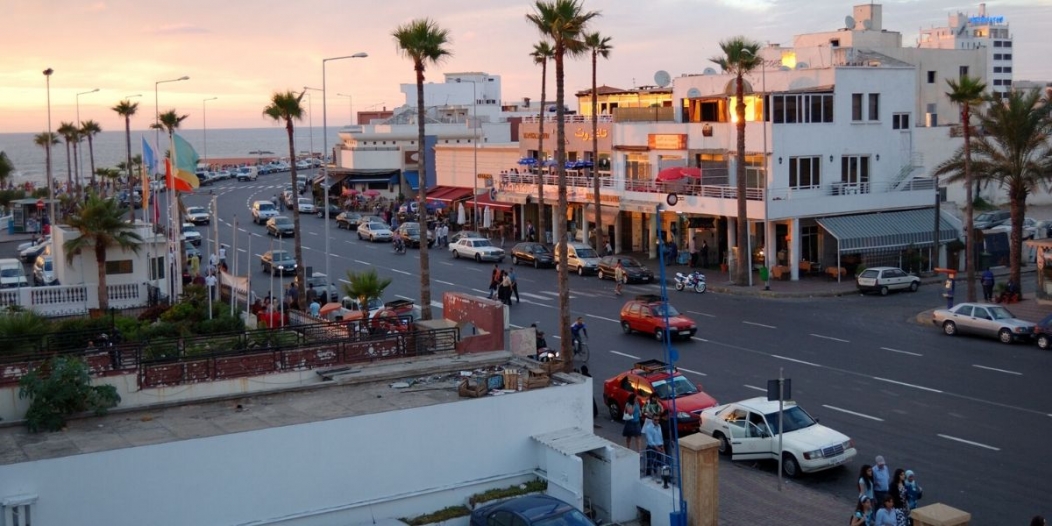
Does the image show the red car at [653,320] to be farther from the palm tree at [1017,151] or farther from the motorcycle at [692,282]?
the palm tree at [1017,151]

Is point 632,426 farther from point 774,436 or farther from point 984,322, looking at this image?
point 984,322

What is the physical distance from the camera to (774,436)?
21422 mm

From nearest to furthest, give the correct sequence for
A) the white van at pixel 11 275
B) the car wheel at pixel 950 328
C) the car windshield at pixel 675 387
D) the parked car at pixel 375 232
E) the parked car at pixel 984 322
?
the car windshield at pixel 675 387 → the parked car at pixel 984 322 → the car wheel at pixel 950 328 → the white van at pixel 11 275 → the parked car at pixel 375 232

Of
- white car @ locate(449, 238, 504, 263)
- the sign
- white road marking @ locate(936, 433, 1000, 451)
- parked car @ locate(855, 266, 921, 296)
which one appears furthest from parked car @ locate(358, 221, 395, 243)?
white road marking @ locate(936, 433, 1000, 451)

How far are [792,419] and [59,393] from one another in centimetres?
1388

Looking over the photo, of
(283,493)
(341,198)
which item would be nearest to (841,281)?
(283,493)

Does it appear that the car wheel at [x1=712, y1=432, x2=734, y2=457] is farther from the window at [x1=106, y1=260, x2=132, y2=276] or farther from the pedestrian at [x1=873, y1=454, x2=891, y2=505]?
the window at [x1=106, y1=260, x2=132, y2=276]

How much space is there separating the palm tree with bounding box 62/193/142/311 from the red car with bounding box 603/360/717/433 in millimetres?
20474

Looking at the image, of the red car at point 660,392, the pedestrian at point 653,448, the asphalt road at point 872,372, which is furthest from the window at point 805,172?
the pedestrian at point 653,448

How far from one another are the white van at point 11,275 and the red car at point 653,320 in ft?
83.6

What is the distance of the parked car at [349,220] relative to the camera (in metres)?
72.8

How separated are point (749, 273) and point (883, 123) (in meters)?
13.0

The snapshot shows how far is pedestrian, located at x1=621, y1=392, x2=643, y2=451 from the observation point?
21.8 m

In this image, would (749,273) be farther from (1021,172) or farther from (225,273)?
(225,273)
